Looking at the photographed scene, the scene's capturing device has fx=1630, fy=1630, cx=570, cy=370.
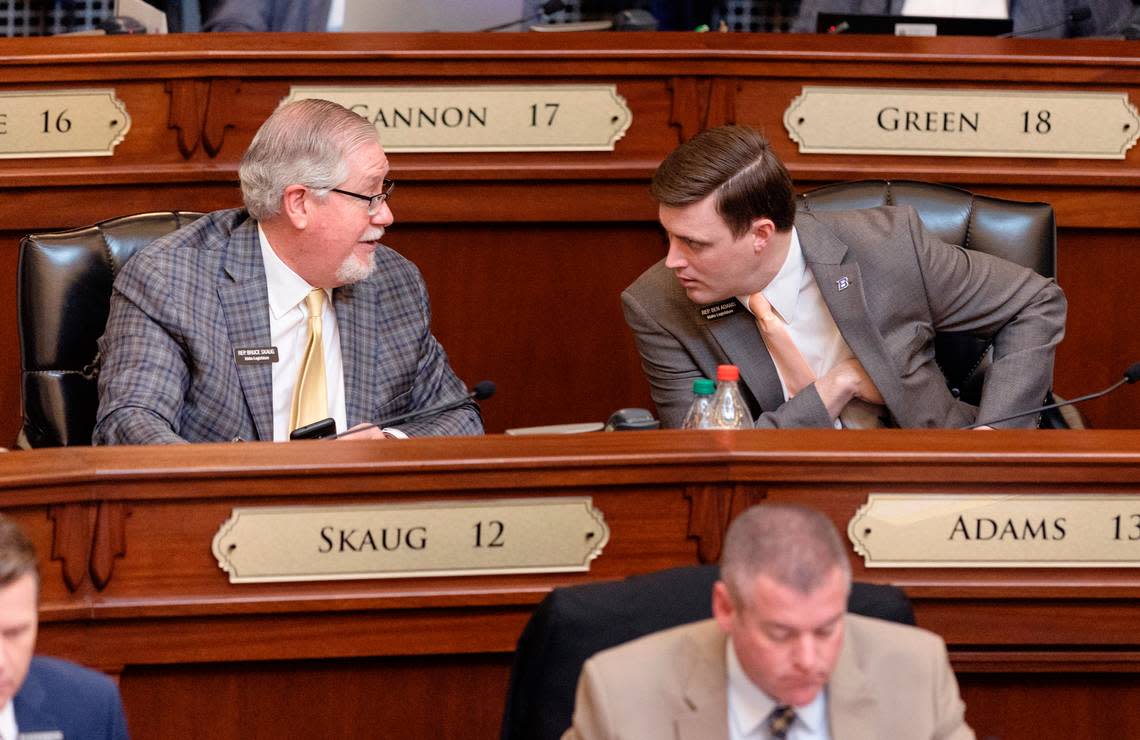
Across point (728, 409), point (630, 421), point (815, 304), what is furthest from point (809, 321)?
point (630, 421)

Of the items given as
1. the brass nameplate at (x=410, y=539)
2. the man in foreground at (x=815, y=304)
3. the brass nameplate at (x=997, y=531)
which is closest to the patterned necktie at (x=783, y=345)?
the man in foreground at (x=815, y=304)

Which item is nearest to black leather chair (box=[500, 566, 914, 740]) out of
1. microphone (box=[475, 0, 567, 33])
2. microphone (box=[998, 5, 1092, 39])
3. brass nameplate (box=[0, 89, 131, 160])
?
brass nameplate (box=[0, 89, 131, 160])

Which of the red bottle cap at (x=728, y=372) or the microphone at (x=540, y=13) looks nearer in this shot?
the red bottle cap at (x=728, y=372)

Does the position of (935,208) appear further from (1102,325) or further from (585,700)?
(585,700)

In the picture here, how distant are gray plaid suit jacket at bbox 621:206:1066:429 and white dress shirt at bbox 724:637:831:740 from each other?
45.4 inches

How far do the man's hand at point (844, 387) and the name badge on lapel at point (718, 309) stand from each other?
0.20 metres

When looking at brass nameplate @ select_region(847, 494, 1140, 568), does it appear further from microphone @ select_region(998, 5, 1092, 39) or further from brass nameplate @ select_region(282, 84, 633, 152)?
microphone @ select_region(998, 5, 1092, 39)

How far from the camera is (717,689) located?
1.65 meters

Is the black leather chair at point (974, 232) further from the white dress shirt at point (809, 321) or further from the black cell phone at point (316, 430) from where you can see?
the black cell phone at point (316, 430)

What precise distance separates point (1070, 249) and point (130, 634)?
2.14 metres

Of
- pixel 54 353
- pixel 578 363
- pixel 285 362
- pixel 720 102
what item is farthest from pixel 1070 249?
pixel 54 353

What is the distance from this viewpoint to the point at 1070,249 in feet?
11.0

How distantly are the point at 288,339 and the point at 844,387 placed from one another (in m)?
0.95

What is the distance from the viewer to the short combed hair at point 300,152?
277 centimetres
